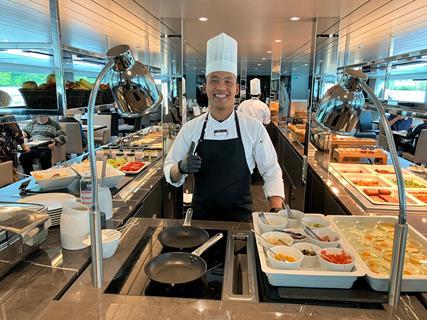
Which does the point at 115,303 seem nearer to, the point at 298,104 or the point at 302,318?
the point at 302,318

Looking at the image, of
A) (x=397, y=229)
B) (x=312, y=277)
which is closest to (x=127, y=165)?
(x=312, y=277)

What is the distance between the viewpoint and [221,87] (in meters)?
1.88

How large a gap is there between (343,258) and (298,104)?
6229mm

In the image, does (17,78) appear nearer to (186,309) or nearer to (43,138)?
(186,309)

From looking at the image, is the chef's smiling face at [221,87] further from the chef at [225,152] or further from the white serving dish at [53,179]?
the white serving dish at [53,179]

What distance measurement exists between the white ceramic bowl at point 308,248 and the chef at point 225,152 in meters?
0.69

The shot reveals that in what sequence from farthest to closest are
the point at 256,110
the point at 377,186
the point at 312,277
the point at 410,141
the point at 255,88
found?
1. the point at 255,88
2. the point at 256,110
3. the point at 410,141
4. the point at 377,186
5. the point at 312,277

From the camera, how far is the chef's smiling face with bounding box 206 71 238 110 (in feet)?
6.21

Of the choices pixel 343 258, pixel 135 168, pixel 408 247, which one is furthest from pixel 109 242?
pixel 135 168

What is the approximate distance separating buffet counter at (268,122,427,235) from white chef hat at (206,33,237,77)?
1.06 m

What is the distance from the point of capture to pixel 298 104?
6.98m

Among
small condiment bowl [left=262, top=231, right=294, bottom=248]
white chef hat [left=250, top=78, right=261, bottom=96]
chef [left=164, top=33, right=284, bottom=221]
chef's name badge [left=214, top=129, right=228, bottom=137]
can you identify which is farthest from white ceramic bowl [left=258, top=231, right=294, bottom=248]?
white chef hat [left=250, top=78, right=261, bottom=96]

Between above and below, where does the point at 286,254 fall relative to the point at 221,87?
below

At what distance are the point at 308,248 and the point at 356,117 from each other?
1.54ft
